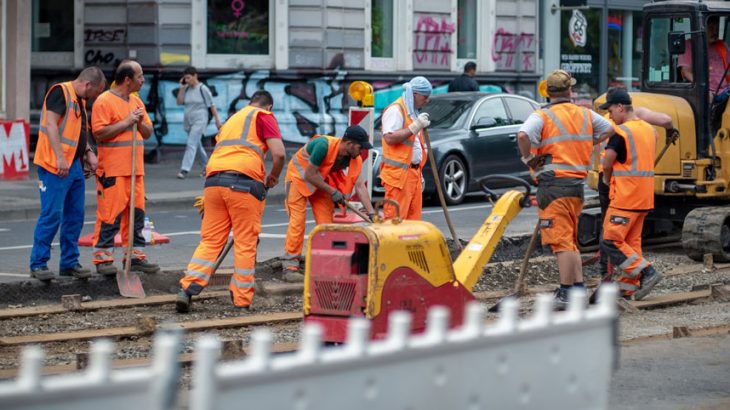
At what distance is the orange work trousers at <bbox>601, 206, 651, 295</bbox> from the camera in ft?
34.2

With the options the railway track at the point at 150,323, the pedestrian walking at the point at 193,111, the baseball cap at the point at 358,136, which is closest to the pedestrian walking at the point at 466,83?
the pedestrian walking at the point at 193,111

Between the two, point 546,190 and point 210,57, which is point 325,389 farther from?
point 210,57

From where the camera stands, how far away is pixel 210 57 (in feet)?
82.6

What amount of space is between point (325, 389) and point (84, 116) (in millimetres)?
7941

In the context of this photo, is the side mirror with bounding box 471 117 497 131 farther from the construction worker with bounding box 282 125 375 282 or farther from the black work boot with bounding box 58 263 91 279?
the black work boot with bounding box 58 263 91 279

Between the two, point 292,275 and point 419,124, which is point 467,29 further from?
point 292,275

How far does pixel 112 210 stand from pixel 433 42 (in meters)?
18.4

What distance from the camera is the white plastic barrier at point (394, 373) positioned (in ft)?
10.3

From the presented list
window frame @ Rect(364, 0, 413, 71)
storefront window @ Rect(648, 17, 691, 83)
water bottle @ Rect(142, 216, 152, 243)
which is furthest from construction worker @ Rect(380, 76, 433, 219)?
window frame @ Rect(364, 0, 413, 71)

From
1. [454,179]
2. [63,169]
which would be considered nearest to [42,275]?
[63,169]

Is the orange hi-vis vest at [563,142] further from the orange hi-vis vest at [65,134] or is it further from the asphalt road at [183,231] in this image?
the asphalt road at [183,231]

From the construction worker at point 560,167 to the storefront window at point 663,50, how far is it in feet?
15.6

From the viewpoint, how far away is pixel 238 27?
84.2ft

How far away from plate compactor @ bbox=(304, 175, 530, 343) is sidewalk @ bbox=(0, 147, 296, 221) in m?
10.1
